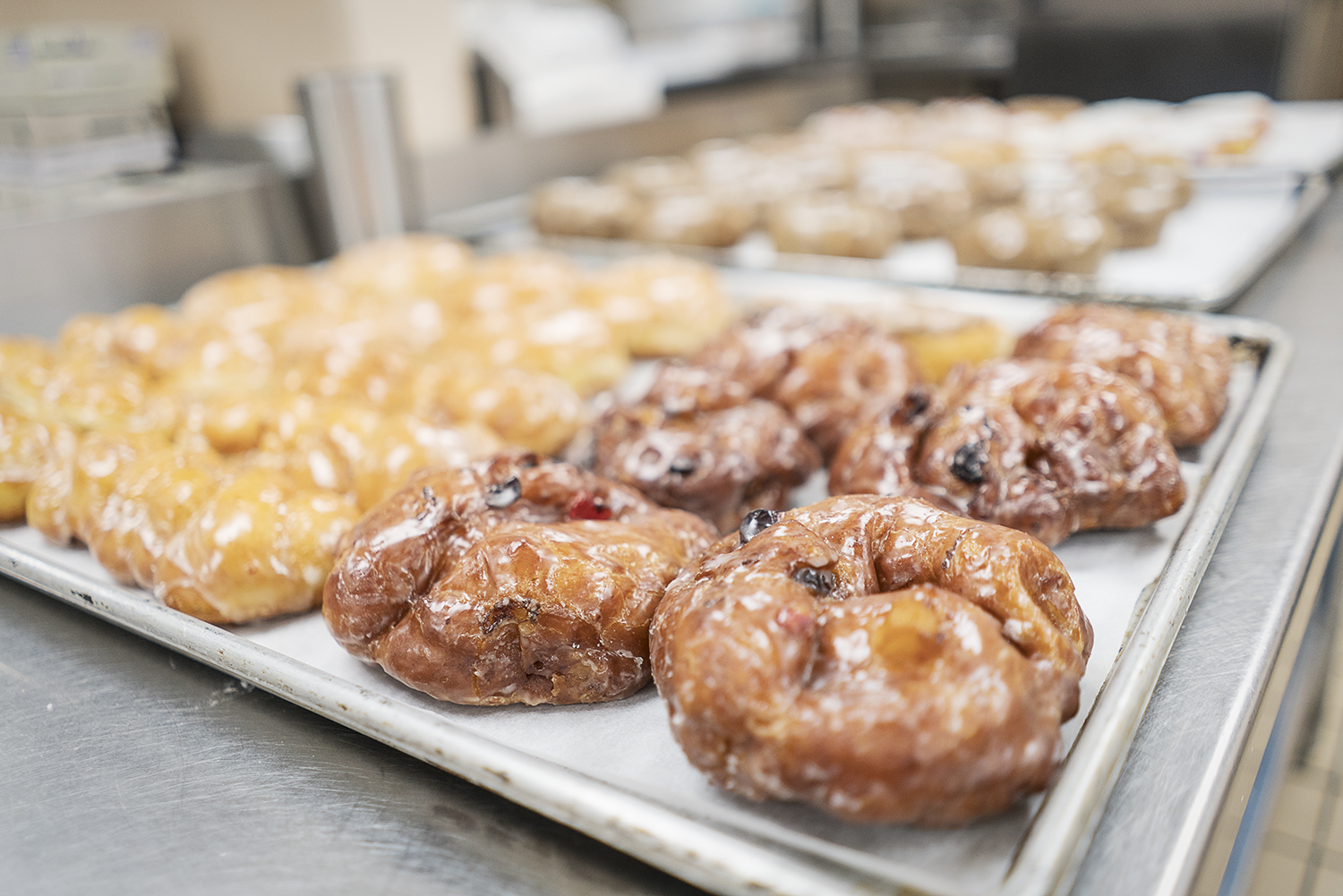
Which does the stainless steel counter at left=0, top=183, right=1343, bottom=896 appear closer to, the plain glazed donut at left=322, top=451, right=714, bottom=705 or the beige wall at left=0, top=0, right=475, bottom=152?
the plain glazed donut at left=322, top=451, right=714, bottom=705

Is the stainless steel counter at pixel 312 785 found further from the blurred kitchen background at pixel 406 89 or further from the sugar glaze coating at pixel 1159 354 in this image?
the blurred kitchen background at pixel 406 89

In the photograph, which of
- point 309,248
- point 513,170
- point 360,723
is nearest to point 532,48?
point 513,170

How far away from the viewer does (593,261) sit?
359cm

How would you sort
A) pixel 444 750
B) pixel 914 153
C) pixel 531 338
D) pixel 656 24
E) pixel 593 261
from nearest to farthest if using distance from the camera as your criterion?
1. pixel 444 750
2. pixel 531 338
3. pixel 593 261
4. pixel 914 153
5. pixel 656 24

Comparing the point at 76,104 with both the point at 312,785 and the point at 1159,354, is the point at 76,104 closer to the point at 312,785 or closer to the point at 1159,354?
the point at 312,785

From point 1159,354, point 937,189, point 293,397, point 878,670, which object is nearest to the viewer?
point 878,670

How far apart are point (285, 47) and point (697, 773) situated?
448cm

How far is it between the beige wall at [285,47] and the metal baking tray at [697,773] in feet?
11.1

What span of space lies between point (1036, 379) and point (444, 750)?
1189mm

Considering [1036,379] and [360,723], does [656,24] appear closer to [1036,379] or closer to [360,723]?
[1036,379]

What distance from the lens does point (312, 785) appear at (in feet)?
3.80

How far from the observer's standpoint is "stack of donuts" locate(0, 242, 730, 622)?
150cm

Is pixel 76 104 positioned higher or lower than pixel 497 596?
higher

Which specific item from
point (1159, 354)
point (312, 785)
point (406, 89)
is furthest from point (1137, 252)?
point (406, 89)
